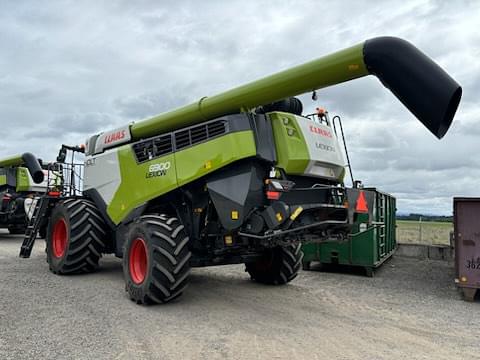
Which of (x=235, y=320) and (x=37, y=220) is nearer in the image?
(x=235, y=320)

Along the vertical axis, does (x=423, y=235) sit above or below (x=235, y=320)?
below

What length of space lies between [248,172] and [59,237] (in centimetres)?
479

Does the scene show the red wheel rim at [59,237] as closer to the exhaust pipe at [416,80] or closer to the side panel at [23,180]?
the exhaust pipe at [416,80]

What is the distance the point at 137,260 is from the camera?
6461mm

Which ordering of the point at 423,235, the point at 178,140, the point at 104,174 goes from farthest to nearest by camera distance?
the point at 423,235
the point at 104,174
the point at 178,140

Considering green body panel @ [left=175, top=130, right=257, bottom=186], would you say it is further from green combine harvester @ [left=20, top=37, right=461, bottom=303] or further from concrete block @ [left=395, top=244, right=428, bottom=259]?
concrete block @ [left=395, top=244, right=428, bottom=259]

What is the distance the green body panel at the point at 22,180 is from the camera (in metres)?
15.2

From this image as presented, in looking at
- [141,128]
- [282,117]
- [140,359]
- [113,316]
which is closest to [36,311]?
[113,316]

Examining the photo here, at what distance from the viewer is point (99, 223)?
7957 millimetres

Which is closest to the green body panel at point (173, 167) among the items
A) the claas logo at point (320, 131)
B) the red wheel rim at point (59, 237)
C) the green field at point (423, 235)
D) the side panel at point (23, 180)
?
the claas logo at point (320, 131)

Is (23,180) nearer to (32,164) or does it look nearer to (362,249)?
(32,164)

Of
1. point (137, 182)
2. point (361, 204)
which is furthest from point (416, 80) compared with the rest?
point (137, 182)

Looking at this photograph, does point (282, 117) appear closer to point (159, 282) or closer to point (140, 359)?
point (159, 282)

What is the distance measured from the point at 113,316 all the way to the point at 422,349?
3.49 metres
